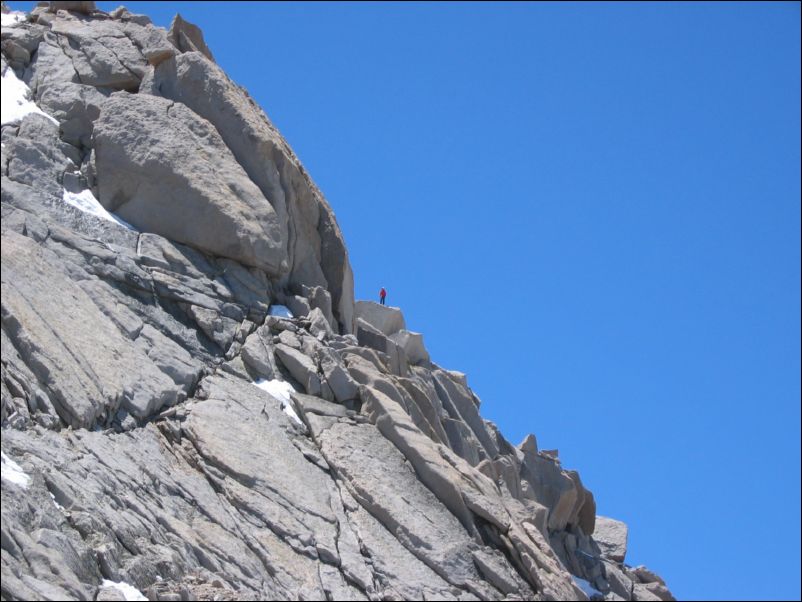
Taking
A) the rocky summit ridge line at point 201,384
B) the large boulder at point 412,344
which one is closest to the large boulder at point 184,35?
the rocky summit ridge line at point 201,384

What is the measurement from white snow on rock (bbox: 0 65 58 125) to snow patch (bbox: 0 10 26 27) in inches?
107

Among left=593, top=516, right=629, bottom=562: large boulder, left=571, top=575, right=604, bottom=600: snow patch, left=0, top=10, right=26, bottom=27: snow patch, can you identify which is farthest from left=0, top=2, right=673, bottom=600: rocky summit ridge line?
left=593, top=516, right=629, bottom=562: large boulder

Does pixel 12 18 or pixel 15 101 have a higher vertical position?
pixel 12 18

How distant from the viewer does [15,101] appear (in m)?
46.7

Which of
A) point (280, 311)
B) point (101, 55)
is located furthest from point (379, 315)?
point (101, 55)

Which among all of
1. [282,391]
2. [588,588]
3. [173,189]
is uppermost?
[173,189]

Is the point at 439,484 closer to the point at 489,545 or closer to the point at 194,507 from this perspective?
the point at 489,545

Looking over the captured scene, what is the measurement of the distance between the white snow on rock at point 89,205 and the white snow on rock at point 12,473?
13.1 meters

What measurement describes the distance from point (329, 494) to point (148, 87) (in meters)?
17.2

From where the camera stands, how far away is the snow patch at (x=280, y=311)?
154 feet

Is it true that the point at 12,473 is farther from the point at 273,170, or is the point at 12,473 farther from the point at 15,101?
the point at 273,170

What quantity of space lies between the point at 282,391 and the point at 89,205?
28.4 feet

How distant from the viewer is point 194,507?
3684 centimetres

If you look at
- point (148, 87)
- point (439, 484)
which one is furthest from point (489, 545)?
point (148, 87)
